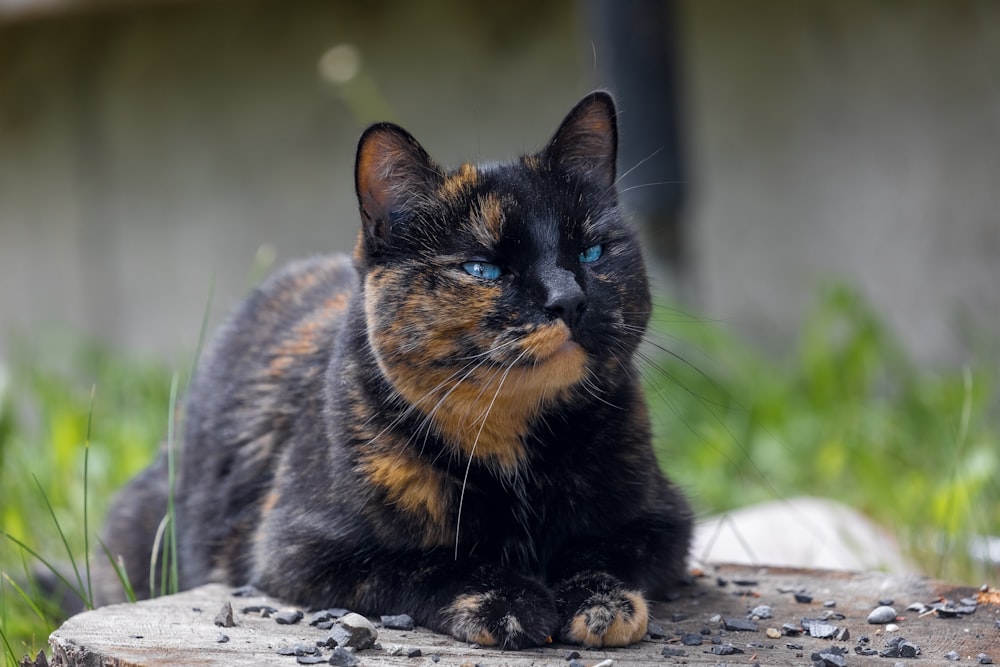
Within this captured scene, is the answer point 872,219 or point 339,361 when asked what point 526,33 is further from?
point 339,361

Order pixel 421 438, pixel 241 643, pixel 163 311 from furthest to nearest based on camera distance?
pixel 163 311 → pixel 421 438 → pixel 241 643

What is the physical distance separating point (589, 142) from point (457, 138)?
18.2 ft

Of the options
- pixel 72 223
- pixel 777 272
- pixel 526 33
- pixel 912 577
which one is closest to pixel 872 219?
pixel 777 272

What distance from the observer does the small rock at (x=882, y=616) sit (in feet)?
8.04

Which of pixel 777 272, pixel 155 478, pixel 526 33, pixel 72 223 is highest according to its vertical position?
pixel 526 33

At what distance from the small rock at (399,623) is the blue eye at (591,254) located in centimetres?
82

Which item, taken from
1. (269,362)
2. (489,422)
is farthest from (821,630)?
(269,362)

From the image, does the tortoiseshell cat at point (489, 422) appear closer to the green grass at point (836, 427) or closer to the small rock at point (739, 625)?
the small rock at point (739, 625)

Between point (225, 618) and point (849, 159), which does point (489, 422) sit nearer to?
point (225, 618)

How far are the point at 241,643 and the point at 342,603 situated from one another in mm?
358

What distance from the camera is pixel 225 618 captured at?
2.30 meters

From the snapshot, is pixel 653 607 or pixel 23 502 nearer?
pixel 653 607

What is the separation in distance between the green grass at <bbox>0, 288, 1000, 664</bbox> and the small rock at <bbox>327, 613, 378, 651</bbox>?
1415mm

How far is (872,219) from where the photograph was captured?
6.86 m
